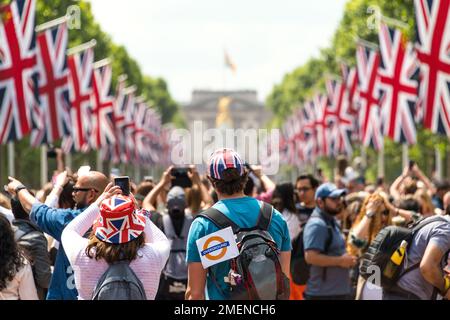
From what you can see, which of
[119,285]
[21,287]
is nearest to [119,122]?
[21,287]

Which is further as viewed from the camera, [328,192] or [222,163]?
[328,192]

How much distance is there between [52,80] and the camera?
2920 cm

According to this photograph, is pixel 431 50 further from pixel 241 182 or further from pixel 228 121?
pixel 228 121

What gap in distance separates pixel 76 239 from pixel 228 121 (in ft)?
587

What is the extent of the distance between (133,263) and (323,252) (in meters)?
3.69

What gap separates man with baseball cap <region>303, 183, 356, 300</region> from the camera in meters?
9.25

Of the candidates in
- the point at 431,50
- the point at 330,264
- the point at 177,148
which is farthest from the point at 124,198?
the point at 177,148

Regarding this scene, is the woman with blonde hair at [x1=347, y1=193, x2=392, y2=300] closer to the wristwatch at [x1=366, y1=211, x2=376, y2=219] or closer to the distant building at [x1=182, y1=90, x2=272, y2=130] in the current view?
the wristwatch at [x1=366, y1=211, x2=376, y2=219]

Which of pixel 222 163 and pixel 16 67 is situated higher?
pixel 16 67

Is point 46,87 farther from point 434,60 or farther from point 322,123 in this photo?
point 322,123

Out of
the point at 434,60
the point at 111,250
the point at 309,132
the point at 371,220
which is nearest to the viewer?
the point at 111,250

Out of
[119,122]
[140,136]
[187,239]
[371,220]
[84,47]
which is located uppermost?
[84,47]

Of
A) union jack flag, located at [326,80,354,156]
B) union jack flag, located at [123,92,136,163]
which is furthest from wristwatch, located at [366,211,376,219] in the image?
union jack flag, located at [123,92,136,163]
